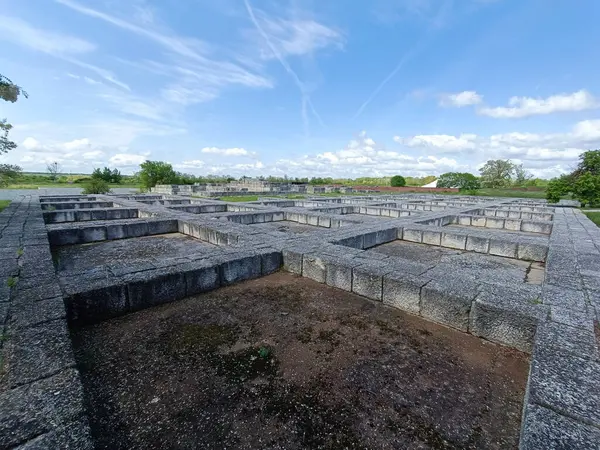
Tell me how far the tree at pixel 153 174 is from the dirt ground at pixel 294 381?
32.9m

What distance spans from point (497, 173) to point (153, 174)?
187 ft

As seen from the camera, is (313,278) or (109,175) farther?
(109,175)

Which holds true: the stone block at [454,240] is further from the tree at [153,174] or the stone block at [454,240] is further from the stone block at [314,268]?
the tree at [153,174]

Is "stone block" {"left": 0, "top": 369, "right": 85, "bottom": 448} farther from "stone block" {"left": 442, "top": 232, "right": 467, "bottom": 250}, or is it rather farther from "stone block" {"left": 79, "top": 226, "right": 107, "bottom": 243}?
"stone block" {"left": 442, "top": 232, "right": 467, "bottom": 250}

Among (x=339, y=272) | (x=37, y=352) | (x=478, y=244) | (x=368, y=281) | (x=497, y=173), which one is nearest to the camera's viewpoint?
(x=37, y=352)

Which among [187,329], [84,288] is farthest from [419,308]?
[84,288]

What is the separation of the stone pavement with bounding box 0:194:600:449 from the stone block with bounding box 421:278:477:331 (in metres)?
0.01

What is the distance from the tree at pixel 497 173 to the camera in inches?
2032

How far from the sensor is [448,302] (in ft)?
9.90

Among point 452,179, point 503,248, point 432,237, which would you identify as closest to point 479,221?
point 432,237

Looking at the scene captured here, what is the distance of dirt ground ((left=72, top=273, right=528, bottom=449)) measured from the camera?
1721 mm

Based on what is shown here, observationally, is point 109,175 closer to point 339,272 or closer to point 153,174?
point 153,174

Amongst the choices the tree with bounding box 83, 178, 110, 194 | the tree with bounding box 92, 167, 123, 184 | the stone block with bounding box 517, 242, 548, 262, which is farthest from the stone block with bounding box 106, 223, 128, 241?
the tree with bounding box 92, 167, 123, 184

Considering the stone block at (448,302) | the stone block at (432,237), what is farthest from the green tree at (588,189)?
the stone block at (448,302)
